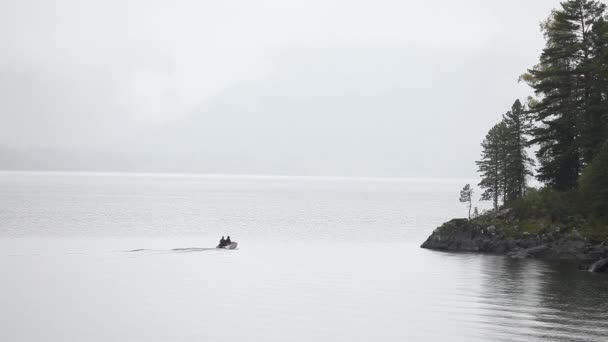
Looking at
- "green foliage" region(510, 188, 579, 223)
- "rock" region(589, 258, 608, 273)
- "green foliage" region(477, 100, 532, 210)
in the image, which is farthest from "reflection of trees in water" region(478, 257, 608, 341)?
"green foliage" region(477, 100, 532, 210)

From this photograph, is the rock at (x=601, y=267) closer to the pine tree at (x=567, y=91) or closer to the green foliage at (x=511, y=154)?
the pine tree at (x=567, y=91)

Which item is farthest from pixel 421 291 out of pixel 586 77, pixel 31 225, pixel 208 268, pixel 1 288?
pixel 31 225

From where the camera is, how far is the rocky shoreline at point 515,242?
65438 millimetres

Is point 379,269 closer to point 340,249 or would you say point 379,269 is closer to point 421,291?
point 421,291

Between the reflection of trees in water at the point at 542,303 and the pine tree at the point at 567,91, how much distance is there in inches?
654

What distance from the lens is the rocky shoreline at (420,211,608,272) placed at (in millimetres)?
65438

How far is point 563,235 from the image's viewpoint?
6919cm

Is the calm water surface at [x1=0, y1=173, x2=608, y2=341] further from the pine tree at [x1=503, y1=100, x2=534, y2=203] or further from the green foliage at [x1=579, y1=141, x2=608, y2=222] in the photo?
the pine tree at [x1=503, y1=100, x2=534, y2=203]

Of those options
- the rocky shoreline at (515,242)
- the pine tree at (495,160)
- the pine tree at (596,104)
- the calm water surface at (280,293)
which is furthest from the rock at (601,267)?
the pine tree at (495,160)

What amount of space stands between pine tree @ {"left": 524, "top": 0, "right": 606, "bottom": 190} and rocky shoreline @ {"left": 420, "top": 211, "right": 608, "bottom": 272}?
313 inches

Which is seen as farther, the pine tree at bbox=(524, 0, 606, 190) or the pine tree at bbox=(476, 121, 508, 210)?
the pine tree at bbox=(476, 121, 508, 210)

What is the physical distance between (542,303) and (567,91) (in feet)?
127

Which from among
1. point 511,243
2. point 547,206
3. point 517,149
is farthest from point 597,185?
point 517,149

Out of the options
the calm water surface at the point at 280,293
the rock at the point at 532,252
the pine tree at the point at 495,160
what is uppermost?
the pine tree at the point at 495,160
